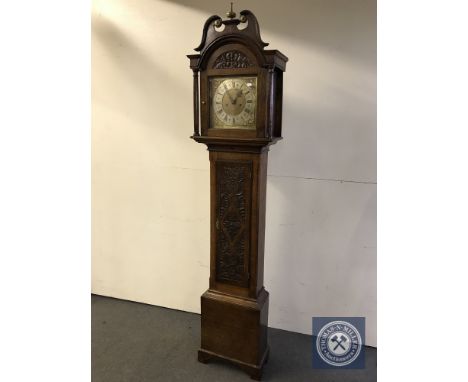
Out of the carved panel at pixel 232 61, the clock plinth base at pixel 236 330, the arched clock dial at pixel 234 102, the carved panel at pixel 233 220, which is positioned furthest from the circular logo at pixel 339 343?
the carved panel at pixel 232 61

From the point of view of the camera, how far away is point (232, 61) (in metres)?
1.76

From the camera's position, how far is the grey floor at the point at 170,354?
6.54ft

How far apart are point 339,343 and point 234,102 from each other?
1720 millimetres

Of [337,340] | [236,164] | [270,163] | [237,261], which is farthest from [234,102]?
[337,340]

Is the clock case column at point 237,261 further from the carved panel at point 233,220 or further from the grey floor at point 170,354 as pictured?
the grey floor at point 170,354

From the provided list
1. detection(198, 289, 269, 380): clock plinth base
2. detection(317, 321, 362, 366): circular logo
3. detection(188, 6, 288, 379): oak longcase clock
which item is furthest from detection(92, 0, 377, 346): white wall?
detection(198, 289, 269, 380): clock plinth base

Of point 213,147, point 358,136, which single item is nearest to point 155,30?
point 213,147

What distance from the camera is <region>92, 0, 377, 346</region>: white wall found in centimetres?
210

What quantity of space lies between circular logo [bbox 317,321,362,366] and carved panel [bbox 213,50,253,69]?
1734mm

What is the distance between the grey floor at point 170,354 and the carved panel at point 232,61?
1695 mm

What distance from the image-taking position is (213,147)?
1891 millimetres

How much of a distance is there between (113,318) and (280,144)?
5.73 ft

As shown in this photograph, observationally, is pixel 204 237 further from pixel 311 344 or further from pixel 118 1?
pixel 118 1

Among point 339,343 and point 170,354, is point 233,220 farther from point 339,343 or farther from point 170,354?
point 339,343
